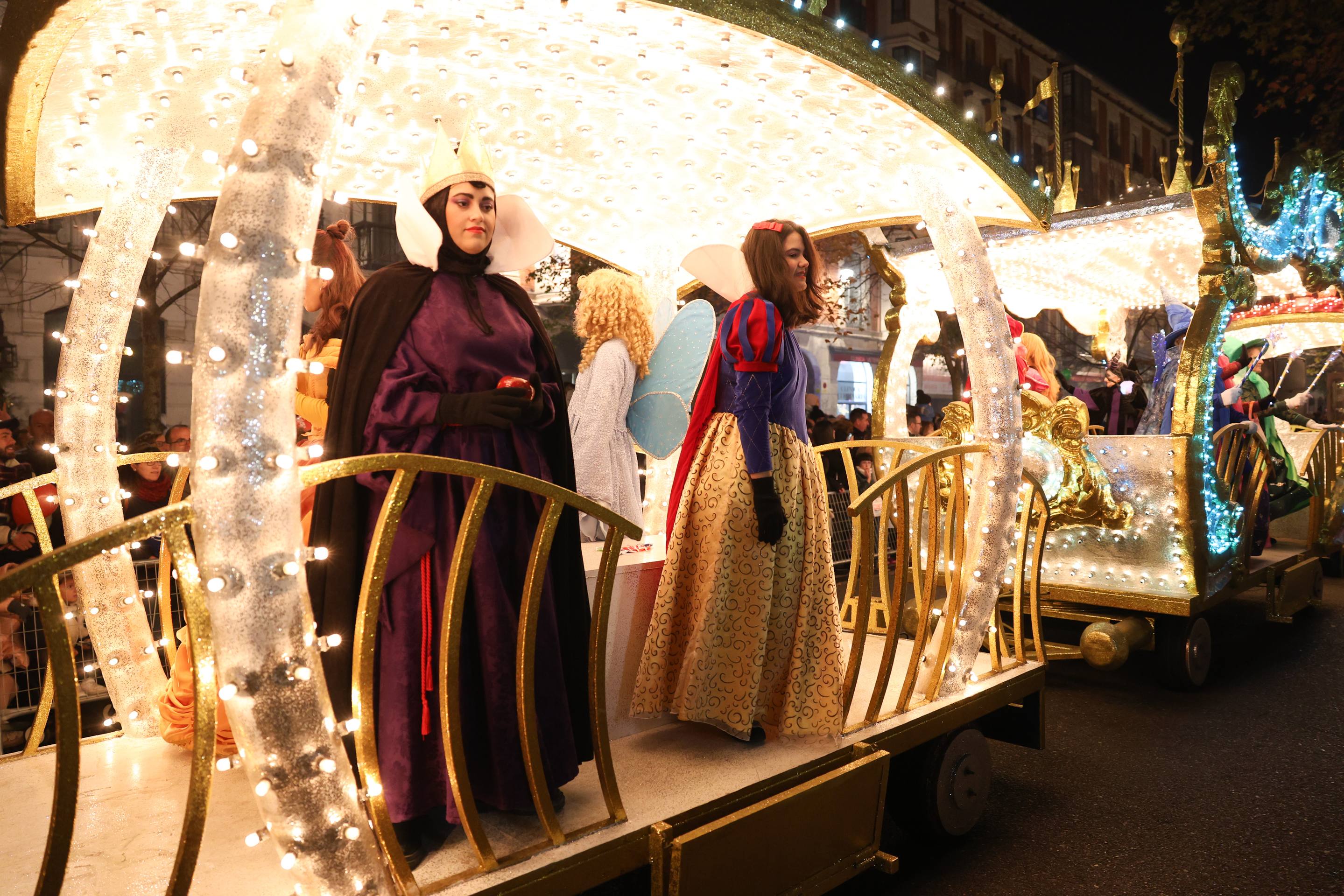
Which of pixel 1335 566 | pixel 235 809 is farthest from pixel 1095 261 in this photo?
pixel 235 809

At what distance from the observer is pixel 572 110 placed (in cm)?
336

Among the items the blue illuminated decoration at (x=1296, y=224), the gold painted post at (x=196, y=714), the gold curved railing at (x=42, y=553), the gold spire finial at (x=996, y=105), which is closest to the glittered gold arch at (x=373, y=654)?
the gold painted post at (x=196, y=714)

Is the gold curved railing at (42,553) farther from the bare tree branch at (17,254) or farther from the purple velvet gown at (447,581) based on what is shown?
the bare tree branch at (17,254)

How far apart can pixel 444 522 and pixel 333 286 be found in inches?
49.1

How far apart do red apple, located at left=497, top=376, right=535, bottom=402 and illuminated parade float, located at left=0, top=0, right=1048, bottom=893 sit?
0.24 metres

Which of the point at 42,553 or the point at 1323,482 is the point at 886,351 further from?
the point at 42,553

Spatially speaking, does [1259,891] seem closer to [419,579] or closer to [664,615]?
[664,615]

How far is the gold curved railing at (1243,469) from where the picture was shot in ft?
17.5

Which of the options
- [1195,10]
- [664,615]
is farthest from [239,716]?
[1195,10]

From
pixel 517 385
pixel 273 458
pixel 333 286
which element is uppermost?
pixel 333 286

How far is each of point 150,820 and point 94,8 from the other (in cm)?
185

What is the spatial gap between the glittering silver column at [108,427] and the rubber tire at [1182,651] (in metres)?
4.73

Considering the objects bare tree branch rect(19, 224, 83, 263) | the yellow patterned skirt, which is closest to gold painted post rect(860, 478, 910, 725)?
the yellow patterned skirt

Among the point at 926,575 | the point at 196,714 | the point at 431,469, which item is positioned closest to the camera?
the point at 196,714
